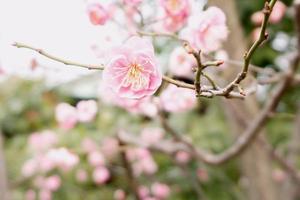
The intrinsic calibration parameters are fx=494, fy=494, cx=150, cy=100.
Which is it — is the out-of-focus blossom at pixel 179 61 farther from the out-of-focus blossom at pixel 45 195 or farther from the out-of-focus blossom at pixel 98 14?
the out-of-focus blossom at pixel 45 195

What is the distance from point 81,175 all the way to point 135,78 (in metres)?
2.72

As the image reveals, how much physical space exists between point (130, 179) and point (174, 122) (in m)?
1.44

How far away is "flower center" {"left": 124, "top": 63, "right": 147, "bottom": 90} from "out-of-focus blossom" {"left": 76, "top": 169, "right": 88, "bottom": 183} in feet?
8.89

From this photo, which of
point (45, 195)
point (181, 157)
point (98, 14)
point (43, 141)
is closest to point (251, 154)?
point (181, 157)

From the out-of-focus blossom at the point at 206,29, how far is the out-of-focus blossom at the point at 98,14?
180 mm

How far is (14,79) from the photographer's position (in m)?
4.38

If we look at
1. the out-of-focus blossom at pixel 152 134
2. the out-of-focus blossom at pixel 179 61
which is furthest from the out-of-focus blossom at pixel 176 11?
the out-of-focus blossom at pixel 152 134

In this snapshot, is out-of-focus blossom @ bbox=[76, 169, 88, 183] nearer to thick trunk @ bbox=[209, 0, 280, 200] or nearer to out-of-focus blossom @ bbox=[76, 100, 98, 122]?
thick trunk @ bbox=[209, 0, 280, 200]

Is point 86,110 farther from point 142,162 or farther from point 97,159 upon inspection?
point 142,162

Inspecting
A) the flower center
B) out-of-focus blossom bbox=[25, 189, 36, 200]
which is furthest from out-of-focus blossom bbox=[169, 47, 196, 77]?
out-of-focus blossom bbox=[25, 189, 36, 200]

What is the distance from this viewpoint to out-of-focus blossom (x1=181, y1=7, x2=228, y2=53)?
41.3 inches

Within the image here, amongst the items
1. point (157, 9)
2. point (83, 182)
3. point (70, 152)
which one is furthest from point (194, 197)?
point (157, 9)

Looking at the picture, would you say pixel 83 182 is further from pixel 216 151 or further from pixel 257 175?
pixel 257 175

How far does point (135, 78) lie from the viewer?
0.63m
